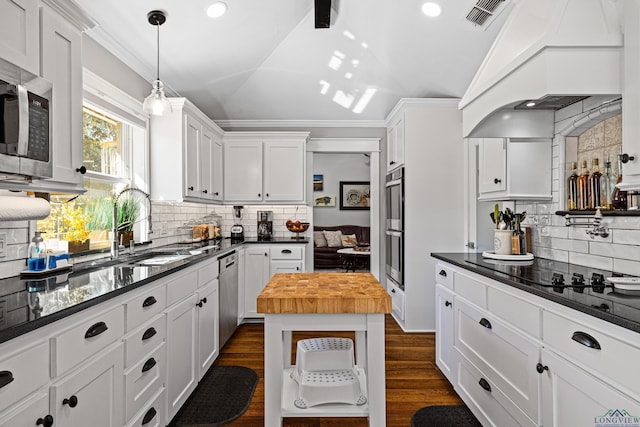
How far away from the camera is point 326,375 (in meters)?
1.84

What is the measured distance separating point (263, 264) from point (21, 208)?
2.95m

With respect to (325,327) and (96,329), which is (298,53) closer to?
(325,327)

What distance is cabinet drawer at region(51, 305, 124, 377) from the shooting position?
49.4 inches

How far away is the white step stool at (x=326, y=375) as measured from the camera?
1.72 meters

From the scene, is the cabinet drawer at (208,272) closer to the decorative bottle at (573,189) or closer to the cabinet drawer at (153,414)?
the cabinet drawer at (153,414)

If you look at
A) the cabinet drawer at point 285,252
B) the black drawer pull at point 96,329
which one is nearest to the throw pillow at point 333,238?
the cabinet drawer at point 285,252

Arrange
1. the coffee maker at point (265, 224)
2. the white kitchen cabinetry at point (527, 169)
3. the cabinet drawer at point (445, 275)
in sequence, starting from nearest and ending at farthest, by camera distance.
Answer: the white kitchen cabinetry at point (527, 169) < the cabinet drawer at point (445, 275) < the coffee maker at point (265, 224)

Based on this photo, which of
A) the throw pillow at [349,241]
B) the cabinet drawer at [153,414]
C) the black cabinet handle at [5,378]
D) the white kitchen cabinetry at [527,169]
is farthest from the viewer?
the throw pillow at [349,241]

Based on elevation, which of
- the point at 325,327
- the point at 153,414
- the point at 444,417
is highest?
the point at 325,327

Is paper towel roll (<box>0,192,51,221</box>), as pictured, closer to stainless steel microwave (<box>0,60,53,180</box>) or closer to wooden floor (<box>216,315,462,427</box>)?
stainless steel microwave (<box>0,60,53,180</box>)

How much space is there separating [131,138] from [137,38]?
2.71ft

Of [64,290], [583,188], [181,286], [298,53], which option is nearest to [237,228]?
[298,53]

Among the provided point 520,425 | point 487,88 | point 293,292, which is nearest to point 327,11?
point 487,88

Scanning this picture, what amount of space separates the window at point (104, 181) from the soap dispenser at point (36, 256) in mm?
293
